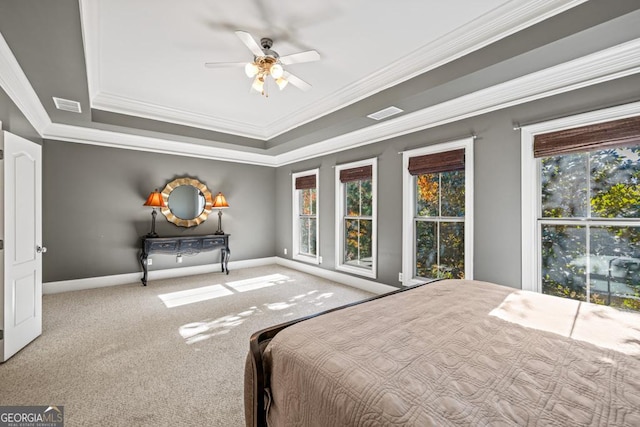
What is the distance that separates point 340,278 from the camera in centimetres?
494

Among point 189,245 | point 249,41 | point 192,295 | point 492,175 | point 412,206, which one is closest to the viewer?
point 249,41

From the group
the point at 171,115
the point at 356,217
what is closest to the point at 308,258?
the point at 356,217

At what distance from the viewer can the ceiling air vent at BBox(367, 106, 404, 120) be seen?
339 cm

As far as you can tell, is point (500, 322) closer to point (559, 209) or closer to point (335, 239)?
point (559, 209)

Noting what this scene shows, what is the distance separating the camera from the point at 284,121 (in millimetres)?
4648

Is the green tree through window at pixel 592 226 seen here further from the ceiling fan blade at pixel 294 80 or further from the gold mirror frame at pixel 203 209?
the gold mirror frame at pixel 203 209

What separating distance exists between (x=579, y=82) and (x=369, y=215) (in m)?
2.83

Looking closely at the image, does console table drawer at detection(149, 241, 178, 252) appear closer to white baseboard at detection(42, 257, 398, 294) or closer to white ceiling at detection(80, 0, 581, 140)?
white baseboard at detection(42, 257, 398, 294)

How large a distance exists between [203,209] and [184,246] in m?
0.84

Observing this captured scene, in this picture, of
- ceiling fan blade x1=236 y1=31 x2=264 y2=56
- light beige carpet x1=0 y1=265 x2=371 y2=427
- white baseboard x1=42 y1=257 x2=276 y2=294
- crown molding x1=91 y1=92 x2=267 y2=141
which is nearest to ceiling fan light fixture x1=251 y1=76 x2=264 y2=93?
ceiling fan blade x1=236 y1=31 x2=264 y2=56

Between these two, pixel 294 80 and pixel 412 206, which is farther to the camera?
pixel 412 206

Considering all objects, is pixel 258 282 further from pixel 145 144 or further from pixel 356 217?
pixel 145 144

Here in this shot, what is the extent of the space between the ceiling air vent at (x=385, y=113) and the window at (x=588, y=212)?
52.9 inches

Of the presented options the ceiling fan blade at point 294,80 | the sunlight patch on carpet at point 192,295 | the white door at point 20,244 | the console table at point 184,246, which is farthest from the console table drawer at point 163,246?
the ceiling fan blade at point 294,80
